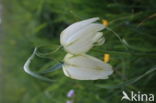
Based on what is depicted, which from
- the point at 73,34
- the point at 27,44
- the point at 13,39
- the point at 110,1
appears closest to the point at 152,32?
the point at 110,1

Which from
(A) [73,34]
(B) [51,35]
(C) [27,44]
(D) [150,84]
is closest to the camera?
(A) [73,34]

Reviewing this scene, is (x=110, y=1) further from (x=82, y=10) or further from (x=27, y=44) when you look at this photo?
(x=27, y=44)

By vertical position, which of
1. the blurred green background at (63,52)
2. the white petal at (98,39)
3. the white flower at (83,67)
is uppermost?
the white petal at (98,39)

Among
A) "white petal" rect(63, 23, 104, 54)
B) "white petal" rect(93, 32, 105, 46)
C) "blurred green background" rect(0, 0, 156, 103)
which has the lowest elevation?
"blurred green background" rect(0, 0, 156, 103)

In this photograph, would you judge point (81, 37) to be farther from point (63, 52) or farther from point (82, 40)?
point (63, 52)

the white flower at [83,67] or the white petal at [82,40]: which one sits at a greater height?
the white petal at [82,40]

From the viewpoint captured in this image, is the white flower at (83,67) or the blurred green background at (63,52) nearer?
the white flower at (83,67)
